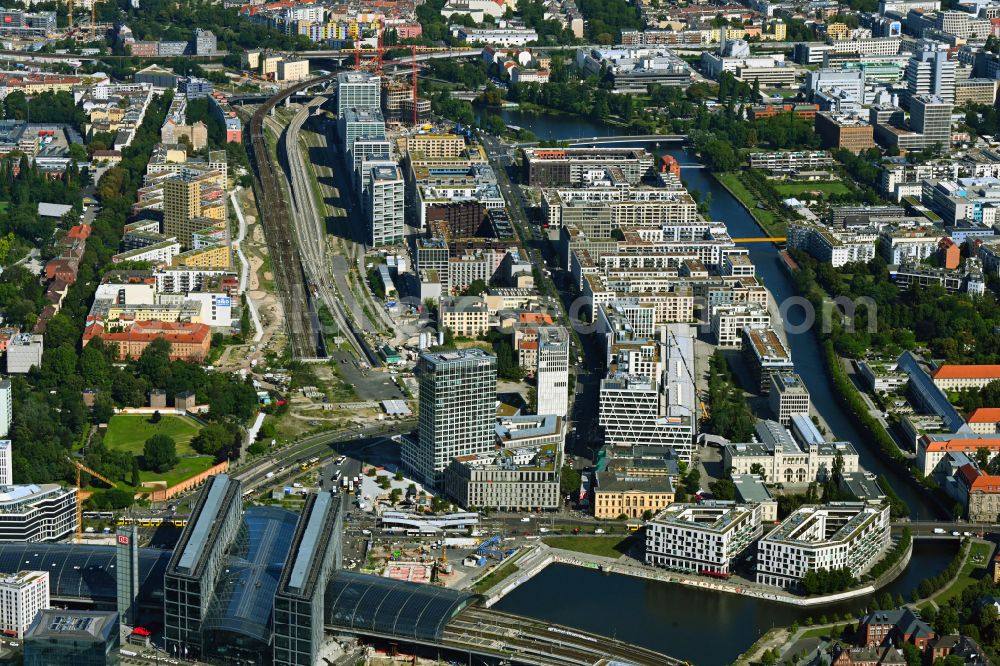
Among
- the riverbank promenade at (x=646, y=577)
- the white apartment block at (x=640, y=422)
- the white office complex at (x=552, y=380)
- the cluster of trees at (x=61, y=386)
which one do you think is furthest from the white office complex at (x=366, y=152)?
the riverbank promenade at (x=646, y=577)

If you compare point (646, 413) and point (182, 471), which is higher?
point (646, 413)

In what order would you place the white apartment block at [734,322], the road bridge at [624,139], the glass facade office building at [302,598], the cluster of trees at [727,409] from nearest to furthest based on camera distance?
the glass facade office building at [302,598] → the cluster of trees at [727,409] → the white apartment block at [734,322] → the road bridge at [624,139]

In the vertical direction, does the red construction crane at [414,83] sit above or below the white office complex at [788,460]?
above

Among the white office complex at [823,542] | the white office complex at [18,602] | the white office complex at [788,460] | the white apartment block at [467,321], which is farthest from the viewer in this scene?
the white apartment block at [467,321]

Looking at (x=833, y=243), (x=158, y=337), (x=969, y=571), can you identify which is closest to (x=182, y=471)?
(x=158, y=337)

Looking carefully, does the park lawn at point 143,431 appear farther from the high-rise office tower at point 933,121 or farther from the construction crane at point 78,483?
the high-rise office tower at point 933,121

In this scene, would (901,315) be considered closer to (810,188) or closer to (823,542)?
(810,188)

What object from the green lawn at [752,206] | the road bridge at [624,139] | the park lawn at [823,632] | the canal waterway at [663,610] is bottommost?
the canal waterway at [663,610]
